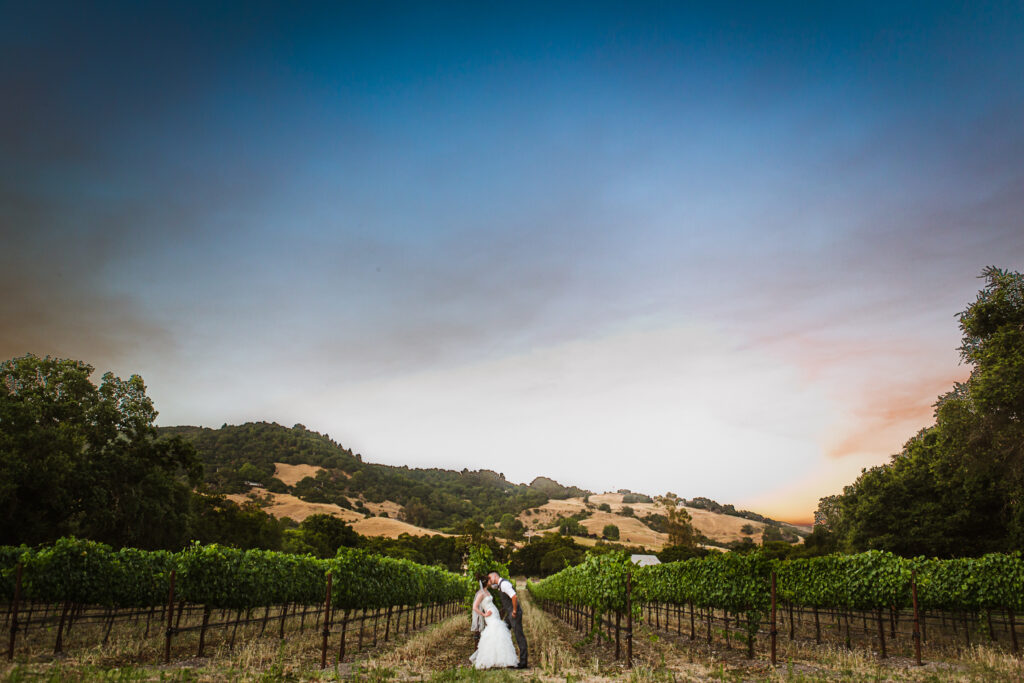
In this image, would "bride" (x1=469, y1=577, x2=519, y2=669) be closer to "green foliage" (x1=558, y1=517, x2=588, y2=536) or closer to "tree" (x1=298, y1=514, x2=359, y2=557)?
"tree" (x1=298, y1=514, x2=359, y2=557)

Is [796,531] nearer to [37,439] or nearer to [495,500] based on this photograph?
[495,500]

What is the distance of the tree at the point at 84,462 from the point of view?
2545 cm

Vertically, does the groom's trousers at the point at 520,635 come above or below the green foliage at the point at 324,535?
above

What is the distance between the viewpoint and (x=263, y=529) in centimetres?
5162

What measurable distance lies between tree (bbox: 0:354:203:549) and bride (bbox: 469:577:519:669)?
77.1 feet

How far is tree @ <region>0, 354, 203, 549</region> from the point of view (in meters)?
25.5

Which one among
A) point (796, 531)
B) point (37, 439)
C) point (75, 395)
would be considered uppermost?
point (75, 395)

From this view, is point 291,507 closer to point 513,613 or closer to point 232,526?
point 232,526

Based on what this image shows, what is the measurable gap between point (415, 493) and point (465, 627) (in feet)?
383

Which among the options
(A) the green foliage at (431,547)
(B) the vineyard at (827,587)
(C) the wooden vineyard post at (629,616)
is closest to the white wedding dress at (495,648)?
(C) the wooden vineyard post at (629,616)

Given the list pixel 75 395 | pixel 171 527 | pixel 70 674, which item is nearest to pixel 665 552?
pixel 171 527

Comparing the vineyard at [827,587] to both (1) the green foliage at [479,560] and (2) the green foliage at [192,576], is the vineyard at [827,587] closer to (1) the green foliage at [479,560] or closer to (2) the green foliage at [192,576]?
(1) the green foliage at [479,560]

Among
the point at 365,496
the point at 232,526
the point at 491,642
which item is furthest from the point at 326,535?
the point at 365,496

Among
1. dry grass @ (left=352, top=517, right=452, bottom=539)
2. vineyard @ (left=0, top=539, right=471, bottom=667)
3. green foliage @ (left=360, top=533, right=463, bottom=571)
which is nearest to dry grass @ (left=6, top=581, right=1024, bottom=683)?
vineyard @ (left=0, top=539, right=471, bottom=667)
